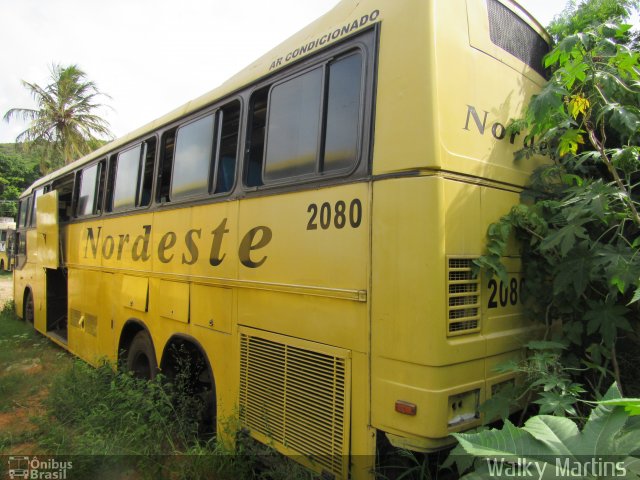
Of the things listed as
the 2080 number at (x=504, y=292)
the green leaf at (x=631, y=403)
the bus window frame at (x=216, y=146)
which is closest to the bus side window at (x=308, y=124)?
the bus window frame at (x=216, y=146)

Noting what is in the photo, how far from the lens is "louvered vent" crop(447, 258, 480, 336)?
2322mm

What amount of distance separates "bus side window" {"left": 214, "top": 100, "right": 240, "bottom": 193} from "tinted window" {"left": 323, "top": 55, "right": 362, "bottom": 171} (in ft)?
3.69

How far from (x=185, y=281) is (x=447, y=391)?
2710 mm

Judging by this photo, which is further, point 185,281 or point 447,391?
point 185,281

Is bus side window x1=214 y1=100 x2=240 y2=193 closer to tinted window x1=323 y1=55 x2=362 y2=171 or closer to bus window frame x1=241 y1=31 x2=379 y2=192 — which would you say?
bus window frame x1=241 y1=31 x2=379 y2=192

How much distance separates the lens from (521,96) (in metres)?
3.07

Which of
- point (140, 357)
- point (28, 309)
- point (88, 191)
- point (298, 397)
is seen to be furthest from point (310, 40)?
point (28, 309)

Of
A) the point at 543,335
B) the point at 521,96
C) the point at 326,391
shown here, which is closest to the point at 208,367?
the point at 326,391

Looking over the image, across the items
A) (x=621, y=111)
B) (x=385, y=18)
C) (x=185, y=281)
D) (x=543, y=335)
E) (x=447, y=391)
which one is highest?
(x=385, y=18)

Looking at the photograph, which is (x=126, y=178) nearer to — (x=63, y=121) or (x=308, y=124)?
(x=308, y=124)

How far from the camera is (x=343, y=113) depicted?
9.03ft

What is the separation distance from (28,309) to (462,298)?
10.4 m

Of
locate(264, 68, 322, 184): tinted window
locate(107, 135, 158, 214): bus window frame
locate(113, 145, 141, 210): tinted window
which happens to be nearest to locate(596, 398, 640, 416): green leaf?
locate(264, 68, 322, 184): tinted window

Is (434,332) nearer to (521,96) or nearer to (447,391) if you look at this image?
(447,391)
